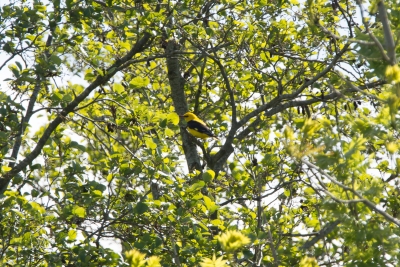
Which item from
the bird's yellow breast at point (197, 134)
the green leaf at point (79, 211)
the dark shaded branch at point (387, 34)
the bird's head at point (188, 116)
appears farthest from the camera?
the bird's yellow breast at point (197, 134)

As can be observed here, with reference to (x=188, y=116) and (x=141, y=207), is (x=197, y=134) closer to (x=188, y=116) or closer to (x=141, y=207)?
(x=188, y=116)

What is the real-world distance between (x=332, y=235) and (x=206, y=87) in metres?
5.32

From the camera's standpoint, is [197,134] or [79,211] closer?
[79,211]

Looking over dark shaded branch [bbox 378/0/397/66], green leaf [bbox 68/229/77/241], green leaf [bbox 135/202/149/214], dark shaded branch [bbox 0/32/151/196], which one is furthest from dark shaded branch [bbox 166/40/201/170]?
dark shaded branch [bbox 378/0/397/66]

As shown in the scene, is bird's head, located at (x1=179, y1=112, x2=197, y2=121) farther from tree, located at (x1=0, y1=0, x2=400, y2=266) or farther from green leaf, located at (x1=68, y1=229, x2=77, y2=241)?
green leaf, located at (x1=68, y1=229, x2=77, y2=241)

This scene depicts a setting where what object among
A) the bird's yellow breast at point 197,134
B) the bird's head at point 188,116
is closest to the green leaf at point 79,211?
the bird's head at point 188,116

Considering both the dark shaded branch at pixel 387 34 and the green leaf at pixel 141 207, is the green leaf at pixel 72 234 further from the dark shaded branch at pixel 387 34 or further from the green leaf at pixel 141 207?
the dark shaded branch at pixel 387 34

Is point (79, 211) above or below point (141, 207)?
above

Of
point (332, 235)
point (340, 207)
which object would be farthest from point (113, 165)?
point (340, 207)

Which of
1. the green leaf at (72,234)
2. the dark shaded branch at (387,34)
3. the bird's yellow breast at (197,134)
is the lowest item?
the dark shaded branch at (387,34)

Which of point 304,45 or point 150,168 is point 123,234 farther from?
point 304,45

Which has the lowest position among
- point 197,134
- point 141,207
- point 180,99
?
point 141,207

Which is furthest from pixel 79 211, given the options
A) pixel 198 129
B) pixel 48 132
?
pixel 198 129

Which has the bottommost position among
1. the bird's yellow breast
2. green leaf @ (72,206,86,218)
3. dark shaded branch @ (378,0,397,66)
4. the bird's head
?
dark shaded branch @ (378,0,397,66)
